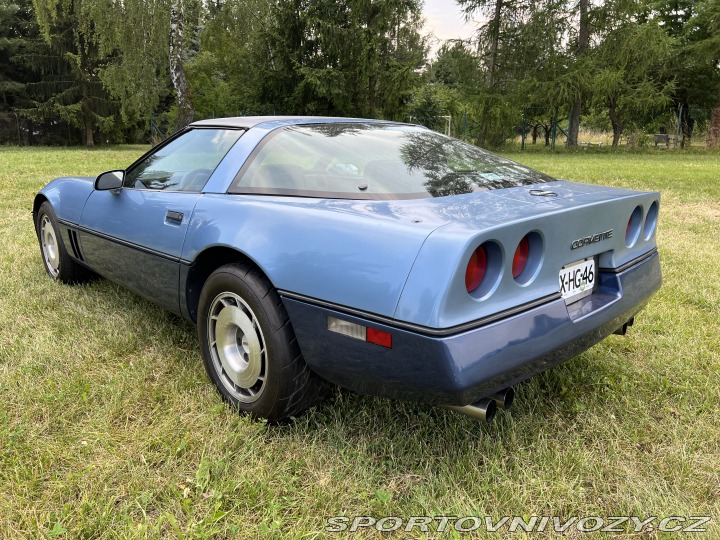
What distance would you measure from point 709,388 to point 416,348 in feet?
5.58

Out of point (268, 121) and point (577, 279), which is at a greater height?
point (268, 121)

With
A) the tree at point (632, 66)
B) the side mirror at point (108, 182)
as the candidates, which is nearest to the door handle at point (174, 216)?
the side mirror at point (108, 182)

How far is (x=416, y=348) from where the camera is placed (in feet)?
5.22

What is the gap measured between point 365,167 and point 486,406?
1.11m

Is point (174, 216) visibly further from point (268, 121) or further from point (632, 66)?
point (632, 66)

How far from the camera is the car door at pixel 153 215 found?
257 centimetres

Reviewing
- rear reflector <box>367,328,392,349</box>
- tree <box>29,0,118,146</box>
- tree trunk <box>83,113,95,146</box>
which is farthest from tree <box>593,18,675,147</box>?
rear reflector <box>367,328,392,349</box>

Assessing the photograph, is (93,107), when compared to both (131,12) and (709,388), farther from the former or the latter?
(709,388)

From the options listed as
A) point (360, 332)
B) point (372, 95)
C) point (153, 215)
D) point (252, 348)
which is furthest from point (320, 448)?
point (372, 95)

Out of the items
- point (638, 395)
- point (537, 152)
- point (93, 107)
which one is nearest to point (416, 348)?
point (638, 395)

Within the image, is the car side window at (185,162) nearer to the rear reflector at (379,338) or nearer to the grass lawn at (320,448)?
the grass lawn at (320,448)

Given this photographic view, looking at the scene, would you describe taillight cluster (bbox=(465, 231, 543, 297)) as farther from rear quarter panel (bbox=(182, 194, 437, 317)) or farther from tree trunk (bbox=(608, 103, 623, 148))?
tree trunk (bbox=(608, 103, 623, 148))

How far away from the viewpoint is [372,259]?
1.69 metres

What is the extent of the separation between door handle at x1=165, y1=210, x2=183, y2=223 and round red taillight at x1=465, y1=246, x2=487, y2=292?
4.73ft
